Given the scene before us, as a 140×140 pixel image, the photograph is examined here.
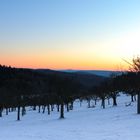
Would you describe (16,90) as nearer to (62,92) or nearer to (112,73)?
(62,92)

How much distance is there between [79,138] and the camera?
96.8 feet

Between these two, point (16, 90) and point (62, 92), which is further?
point (16, 90)

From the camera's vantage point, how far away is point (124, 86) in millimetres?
90688

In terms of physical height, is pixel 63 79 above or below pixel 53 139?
above

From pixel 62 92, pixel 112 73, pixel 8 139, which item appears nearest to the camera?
pixel 8 139

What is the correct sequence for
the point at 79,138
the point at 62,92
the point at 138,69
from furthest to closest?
the point at 62,92 < the point at 138,69 < the point at 79,138

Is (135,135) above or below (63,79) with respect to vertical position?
below

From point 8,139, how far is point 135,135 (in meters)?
10.2

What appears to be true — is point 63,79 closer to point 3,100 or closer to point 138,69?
point 138,69

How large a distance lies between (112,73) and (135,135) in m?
81.2

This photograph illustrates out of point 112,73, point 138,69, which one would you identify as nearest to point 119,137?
point 138,69

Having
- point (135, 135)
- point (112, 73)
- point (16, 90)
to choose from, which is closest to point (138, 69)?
point (135, 135)

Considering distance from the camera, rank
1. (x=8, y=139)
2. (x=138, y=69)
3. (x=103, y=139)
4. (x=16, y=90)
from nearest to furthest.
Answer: (x=103, y=139), (x=8, y=139), (x=138, y=69), (x=16, y=90)

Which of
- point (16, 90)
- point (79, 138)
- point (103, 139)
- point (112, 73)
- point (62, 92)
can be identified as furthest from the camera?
point (112, 73)
